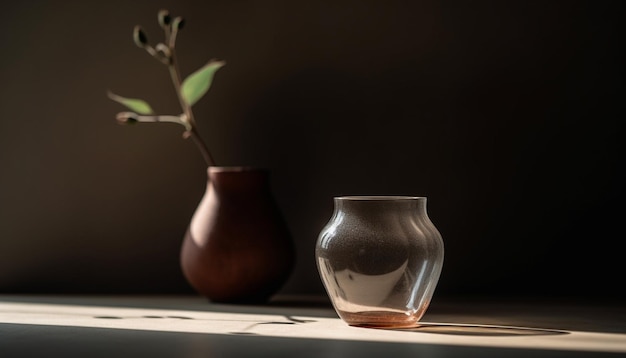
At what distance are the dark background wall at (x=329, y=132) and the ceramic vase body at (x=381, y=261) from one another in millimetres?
467

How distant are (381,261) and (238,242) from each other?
36cm

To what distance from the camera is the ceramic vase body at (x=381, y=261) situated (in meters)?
0.99

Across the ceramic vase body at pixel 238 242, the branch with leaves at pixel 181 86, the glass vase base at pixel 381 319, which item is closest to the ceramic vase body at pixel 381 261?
the glass vase base at pixel 381 319

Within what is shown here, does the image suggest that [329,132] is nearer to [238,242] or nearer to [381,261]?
[238,242]

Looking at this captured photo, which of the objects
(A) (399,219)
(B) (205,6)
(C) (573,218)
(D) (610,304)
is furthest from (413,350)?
(B) (205,6)

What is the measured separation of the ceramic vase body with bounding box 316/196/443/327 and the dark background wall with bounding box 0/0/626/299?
47 cm

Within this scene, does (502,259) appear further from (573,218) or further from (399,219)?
(399,219)

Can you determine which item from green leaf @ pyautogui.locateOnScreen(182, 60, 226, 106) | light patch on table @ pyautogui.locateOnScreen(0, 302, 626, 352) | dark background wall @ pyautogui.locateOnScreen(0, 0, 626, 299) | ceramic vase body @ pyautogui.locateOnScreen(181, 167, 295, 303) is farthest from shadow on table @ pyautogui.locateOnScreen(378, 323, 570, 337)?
green leaf @ pyautogui.locateOnScreen(182, 60, 226, 106)

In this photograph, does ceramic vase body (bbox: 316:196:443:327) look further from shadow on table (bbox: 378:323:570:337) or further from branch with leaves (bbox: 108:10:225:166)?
branch with leaves (bbox: 108:10:225:166)

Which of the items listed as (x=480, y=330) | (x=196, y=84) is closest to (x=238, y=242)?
(x=196, y=84)

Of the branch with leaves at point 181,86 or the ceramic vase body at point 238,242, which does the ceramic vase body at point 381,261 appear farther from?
the branch with leaves at point 181,86

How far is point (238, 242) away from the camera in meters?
1.29

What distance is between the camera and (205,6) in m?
1.52

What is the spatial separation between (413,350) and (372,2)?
81cm
